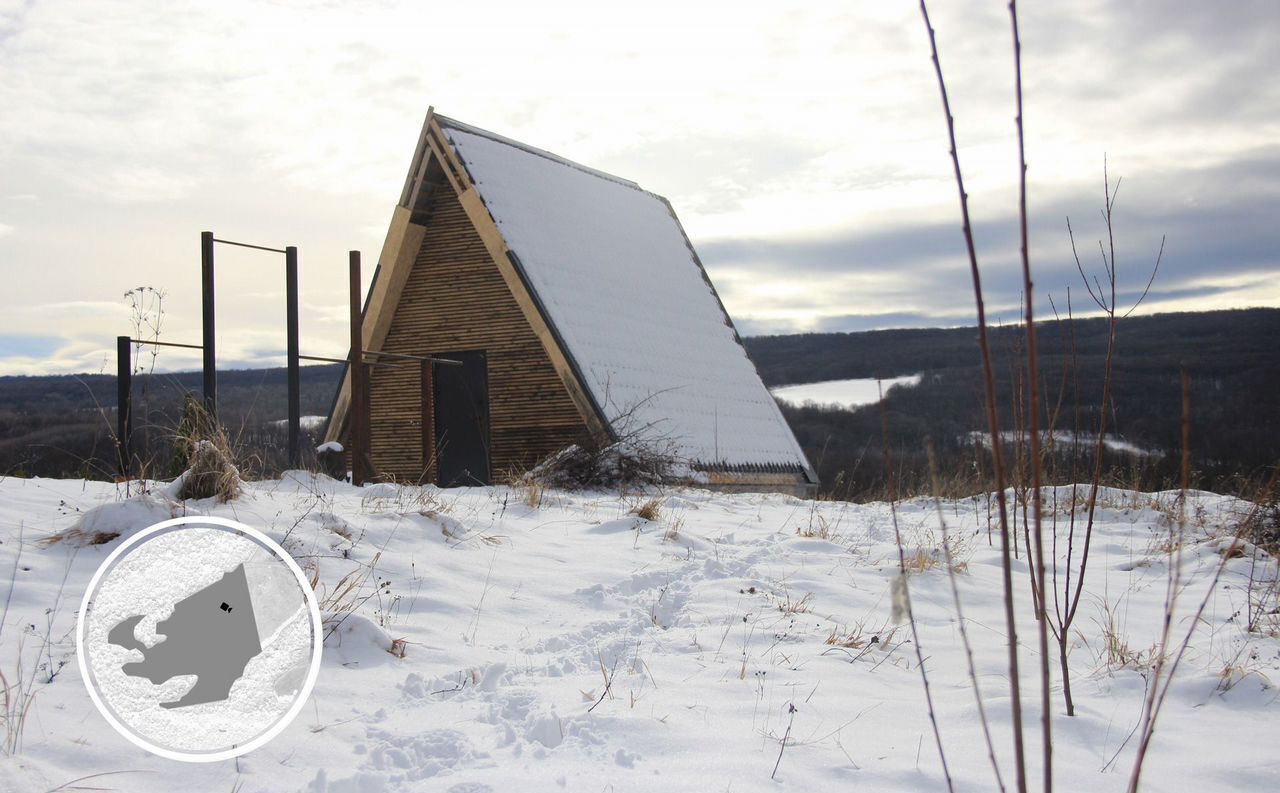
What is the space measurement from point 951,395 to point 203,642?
4604 cm

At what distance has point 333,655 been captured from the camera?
3344 millimetres

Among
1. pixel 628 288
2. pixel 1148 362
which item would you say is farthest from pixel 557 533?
pixel 1148 362

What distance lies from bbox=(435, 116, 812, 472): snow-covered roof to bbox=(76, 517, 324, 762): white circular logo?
7.85 metres

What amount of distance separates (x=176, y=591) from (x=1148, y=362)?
42.3m

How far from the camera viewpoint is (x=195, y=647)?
7.86 ft

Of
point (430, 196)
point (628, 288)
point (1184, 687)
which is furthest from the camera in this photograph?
point (628, 288)

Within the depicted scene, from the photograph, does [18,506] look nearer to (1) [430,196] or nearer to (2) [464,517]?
(2) [464,517]

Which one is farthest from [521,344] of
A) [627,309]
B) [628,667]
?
[628,667]

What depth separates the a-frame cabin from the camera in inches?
469

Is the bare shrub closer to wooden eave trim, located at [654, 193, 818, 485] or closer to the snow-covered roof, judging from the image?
the snow-covered roof

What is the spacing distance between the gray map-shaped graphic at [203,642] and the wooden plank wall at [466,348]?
8.94m

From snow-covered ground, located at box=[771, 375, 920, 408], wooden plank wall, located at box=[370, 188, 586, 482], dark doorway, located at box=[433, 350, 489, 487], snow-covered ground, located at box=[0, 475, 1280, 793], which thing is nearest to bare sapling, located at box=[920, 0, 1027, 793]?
snow-covered ground, located at box=[0, 475, 1280, 793]

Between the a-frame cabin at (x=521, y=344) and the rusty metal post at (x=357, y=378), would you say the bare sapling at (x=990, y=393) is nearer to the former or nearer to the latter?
the rusty metal post at (x=357, y=378)

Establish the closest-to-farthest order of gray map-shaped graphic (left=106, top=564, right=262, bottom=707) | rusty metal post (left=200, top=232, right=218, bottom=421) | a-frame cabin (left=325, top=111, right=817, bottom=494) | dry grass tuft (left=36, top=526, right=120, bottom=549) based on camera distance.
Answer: gray map-shaped graphic (left=106, top=564, right=262, bottom=707) < dry grass tuft (left=36, top=526, right=120, bottom=549) < rusty metal post (left=200, top=232, right=218, bottom=421) < a-frame cabin (left=325, top=111, right=817, bottom=494)
